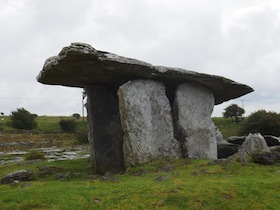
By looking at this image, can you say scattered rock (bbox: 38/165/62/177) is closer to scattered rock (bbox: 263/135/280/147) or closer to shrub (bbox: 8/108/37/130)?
scattered rock (bbox: 263/135/280/147)

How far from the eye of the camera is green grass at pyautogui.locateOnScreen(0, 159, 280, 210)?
30.8 feet

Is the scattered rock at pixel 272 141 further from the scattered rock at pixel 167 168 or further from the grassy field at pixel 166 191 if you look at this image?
the scattered rock at pixel 167 168

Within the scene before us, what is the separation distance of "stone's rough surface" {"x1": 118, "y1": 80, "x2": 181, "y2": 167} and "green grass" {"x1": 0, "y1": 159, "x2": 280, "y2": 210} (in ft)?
7.88

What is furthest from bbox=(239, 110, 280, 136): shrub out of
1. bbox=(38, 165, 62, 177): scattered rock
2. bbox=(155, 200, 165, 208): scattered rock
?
bbox=(155, 200, 165, 208): scattered rock

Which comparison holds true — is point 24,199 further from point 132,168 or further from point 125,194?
point 132,168

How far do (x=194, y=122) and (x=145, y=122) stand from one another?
309cm

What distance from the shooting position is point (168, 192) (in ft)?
33.1

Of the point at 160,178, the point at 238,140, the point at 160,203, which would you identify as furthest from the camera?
the point at 238,140

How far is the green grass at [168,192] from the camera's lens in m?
9.38

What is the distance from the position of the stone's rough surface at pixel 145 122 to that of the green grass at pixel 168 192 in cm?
240

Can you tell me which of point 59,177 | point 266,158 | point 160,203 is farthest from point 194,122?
point 160,203

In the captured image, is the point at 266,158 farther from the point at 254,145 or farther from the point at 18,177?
the point at 18,177

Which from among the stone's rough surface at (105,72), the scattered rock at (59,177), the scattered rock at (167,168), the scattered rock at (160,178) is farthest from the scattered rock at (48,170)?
the scattered rock at (160,178)

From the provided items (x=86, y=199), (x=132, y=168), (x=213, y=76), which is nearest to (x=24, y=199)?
(x=86, y=199)
